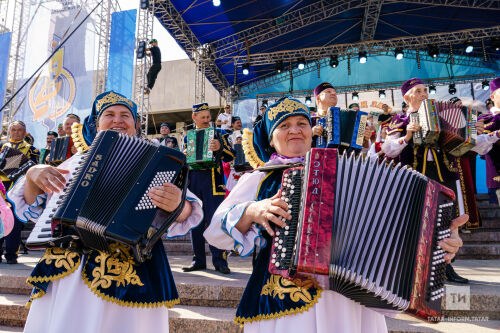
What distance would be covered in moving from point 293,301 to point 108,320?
0.94 meters

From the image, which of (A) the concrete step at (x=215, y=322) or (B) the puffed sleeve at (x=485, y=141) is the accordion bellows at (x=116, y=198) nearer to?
(A) the concrete step at (x=215, y=322)

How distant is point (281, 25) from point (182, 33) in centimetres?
306

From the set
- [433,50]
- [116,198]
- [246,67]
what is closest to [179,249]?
[116,198]

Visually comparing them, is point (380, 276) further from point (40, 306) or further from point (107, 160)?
point (40, 306)

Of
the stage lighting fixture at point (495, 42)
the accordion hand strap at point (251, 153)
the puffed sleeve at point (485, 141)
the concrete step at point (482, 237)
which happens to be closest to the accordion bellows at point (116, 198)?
the accordion hand strap at point (251, 153)

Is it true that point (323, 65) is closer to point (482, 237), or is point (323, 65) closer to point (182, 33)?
point (182, 33)

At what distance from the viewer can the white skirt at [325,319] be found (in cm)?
151

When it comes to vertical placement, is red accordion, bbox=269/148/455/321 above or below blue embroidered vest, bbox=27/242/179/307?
above

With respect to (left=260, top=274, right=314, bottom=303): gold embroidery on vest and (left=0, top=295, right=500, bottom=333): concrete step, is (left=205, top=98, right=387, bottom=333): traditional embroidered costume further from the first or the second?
(left=0, top=295, right=500, bottom=333): concrete step

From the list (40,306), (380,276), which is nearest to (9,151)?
(40,306)

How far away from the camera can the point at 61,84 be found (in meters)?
10.5

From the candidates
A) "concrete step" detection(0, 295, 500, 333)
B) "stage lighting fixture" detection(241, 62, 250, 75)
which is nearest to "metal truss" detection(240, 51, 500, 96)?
"stage lighting fixture" detection(241, 62, 250, 75)

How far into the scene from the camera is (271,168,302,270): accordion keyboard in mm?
1383

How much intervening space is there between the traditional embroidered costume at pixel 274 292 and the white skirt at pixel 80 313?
1.67 ft
